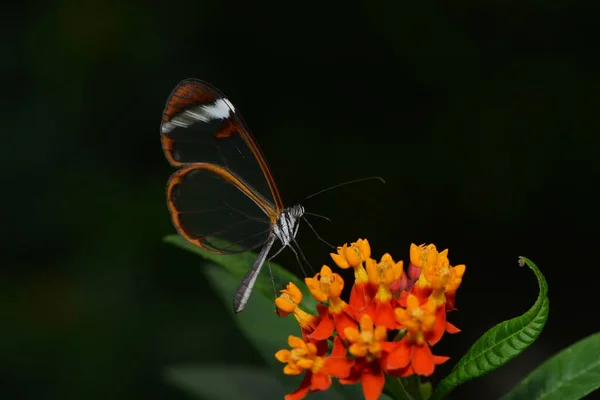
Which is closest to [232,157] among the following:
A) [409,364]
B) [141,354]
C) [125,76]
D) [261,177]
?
[261,177]

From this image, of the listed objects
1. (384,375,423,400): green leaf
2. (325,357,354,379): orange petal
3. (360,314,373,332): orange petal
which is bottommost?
(384,375,423,400): green leaf

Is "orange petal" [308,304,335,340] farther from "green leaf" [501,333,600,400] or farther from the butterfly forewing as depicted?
the butterfly forewing

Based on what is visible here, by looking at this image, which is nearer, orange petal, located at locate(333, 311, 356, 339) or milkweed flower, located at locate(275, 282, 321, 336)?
orange petal, located at locate(333, 311, 356, 339)

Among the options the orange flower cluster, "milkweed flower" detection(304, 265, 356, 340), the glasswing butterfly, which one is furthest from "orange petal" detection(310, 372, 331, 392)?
the glasswing butterfly

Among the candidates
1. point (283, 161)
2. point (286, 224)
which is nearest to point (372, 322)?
point (286, 224)

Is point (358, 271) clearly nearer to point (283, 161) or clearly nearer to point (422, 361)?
point (422, 361)
